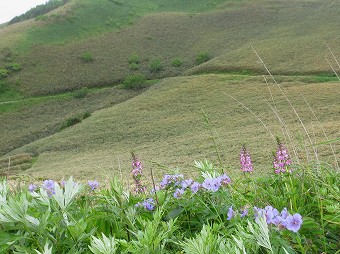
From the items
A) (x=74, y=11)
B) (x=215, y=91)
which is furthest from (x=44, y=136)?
(x=74, y=11)

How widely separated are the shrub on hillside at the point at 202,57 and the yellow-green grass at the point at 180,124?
10.6m

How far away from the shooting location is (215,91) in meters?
56.5

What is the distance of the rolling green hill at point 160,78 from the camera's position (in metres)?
39.7

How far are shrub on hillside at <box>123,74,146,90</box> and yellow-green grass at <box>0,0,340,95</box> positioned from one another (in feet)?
13.0

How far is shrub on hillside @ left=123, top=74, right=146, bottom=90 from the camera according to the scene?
69125 millimetres

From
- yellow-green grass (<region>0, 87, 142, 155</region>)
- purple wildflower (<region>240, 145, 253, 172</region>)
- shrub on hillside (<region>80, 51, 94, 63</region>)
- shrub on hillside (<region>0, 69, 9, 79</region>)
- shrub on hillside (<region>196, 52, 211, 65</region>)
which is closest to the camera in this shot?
purple wildflower (<region>240, 145, 253, 172</region>)

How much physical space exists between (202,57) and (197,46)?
7.02 m

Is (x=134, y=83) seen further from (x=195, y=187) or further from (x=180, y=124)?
(x=195, y=187)

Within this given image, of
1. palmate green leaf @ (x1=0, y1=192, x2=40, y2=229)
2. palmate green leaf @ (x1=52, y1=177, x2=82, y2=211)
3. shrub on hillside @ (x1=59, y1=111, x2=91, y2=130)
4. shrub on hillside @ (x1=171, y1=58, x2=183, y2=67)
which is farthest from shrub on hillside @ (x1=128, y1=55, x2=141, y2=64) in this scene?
palmate green leaf @ (x1=0, y1=192, x2=40, y2=229)

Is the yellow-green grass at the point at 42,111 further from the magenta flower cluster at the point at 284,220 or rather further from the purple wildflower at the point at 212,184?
the magenta flower cluster at the point at 284,220

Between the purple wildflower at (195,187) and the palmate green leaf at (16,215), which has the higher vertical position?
the palmate green leaf at (16,215)

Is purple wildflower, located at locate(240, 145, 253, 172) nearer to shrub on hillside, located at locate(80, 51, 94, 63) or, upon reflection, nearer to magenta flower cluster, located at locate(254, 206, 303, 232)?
magenta flower cluster, located at locate(254, 206, 303, 232)

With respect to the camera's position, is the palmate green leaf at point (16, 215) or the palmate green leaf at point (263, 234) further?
the palmate green leaf at point (16, 215)

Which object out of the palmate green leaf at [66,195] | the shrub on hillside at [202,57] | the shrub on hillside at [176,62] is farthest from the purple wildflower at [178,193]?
the shrub on hillside at [176,62]
